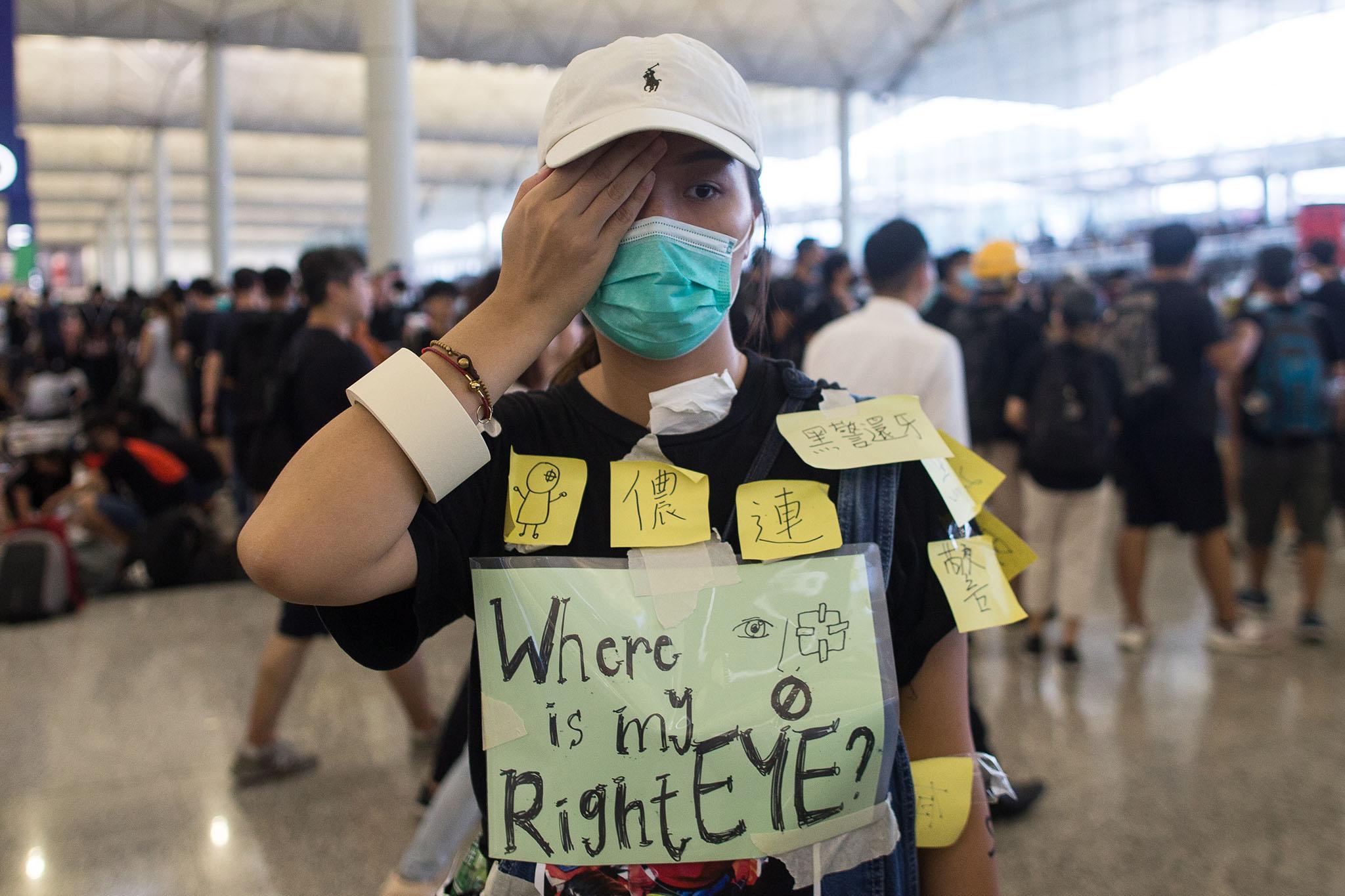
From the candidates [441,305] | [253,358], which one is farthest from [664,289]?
[253,358]

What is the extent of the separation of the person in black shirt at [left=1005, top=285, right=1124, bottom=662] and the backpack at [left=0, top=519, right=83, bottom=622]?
4951mm

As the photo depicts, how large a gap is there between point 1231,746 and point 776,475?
3.39m

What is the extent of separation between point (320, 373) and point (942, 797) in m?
3.12

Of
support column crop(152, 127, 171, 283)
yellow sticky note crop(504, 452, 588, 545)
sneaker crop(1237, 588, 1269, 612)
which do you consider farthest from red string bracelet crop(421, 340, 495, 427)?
support column crop(152, 127, 171, 283)

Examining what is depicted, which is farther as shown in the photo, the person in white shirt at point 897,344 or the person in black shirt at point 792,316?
the person in black shirt at point 792,316

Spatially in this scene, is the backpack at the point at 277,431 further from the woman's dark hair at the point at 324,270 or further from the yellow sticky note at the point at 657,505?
the yellow sticky note at the point at 657,505

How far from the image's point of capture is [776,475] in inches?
46.6

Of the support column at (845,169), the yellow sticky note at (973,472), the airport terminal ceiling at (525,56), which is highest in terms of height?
the airport terminal ceiling at (525,56)

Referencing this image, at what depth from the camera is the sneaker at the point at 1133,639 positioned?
4.85 m

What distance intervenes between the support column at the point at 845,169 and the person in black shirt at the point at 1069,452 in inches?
623

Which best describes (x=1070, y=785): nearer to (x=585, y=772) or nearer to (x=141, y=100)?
(x=585, y=772)

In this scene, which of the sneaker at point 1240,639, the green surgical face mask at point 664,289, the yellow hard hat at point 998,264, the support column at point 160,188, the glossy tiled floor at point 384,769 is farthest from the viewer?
the support column at point 160,188

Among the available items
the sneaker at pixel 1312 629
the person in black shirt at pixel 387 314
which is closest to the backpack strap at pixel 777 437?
the sneaker at pixel 1312 629

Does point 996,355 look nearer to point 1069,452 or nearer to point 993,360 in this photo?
point 993,360
